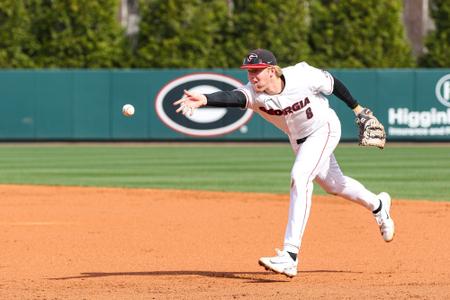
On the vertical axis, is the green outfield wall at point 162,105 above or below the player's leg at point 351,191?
below

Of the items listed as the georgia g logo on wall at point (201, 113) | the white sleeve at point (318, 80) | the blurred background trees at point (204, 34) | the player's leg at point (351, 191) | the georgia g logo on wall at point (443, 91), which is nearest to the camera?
the white sleeve at point (318, 80)

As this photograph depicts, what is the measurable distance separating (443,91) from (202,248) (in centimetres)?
1720

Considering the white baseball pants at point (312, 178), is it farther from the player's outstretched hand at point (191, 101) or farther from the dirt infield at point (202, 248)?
the player's outstretched hand at point (191, 101)

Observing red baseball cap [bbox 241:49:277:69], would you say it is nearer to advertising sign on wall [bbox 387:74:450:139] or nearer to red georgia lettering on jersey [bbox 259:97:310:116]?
red georgia lettering on jersey [bbox 259:97:310:116]

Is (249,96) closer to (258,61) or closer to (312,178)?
(258,61)

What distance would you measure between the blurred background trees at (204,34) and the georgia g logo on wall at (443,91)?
4.45 metres

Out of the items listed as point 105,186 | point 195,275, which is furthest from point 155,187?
point 195,275

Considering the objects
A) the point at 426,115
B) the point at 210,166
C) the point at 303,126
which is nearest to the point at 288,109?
the point at 303,126

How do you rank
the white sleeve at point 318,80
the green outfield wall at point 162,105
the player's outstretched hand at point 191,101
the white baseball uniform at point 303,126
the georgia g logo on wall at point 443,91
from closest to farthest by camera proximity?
the player's outstretched hand at point 191,101 → the white baseball uniform at point 303,126 → the white sleeve at point 318,80 → the georgia g logo on wall at point 443,91 → the green outfield wall at point 162,105

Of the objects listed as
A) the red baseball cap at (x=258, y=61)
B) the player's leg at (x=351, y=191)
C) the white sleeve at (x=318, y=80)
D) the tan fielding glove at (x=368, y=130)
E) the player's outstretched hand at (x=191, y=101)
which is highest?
the red baseball cap at (x=258, y=61)

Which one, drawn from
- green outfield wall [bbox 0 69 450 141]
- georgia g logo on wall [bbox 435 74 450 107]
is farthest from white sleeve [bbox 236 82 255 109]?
georgia g logo on wall [bbox 435 74 450 107]

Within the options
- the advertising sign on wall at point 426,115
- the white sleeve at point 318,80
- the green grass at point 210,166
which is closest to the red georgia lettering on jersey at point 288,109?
the white sleeve at point 318,80

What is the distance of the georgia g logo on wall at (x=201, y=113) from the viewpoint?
2538cm

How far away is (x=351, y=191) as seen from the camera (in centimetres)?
766
